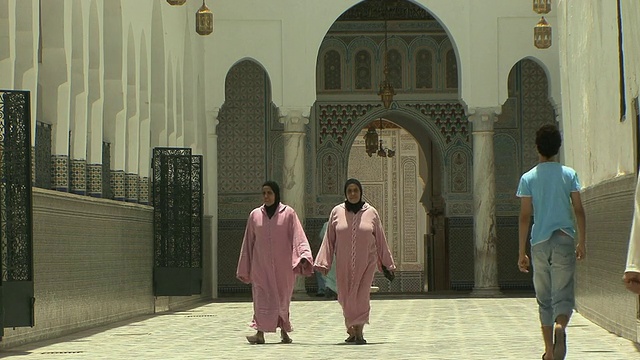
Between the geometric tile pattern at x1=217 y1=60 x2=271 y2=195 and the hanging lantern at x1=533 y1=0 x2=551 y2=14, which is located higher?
the hanging lantern at x1=533 y1=0 x2=551 y2=14

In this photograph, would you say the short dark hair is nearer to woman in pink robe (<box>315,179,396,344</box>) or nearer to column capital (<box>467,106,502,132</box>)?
woman in pink robe (<box>315,179,396,344</box>)

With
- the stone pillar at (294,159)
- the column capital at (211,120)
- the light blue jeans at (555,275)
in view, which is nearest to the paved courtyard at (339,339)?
the light blue jeans at (555,275)

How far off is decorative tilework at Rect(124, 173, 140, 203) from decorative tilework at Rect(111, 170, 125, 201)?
0.45 meters

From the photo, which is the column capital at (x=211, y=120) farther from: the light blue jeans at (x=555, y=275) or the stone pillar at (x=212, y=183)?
the light blue jeans at (x=555, y=275)

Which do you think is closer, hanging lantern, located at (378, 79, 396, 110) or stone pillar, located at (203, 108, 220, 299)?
stone pillar, located at (203, 108, 220, 299)

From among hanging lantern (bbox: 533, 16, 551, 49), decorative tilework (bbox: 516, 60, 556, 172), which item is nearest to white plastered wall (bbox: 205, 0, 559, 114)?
hanging lantern (bbox: 533, 16, 551, 49)

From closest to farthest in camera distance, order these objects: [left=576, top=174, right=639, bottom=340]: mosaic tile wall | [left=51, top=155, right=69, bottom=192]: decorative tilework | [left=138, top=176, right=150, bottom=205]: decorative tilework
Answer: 1. [left=576, top=174, right=639, bottom=340]: mosaic tile wall
2. [left=51, top=155, right=69, bottom=192]: decorative tilework
3. [left=138, top=176, right=150, bottom=205]: decorative tilework

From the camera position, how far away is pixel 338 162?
2412 cm

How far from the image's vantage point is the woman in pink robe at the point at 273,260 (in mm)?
11055

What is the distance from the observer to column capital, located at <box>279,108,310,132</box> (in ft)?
68.8

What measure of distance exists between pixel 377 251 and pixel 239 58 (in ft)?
34.2

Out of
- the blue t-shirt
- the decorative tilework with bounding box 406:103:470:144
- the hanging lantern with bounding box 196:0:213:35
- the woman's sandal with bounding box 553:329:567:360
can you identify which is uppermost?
the hanging lantern with bounding box 196:0:213:35

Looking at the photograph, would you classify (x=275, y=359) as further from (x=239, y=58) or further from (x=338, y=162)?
(x=338, y=162)

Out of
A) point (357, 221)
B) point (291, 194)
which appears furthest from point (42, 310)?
point (291, 194)
